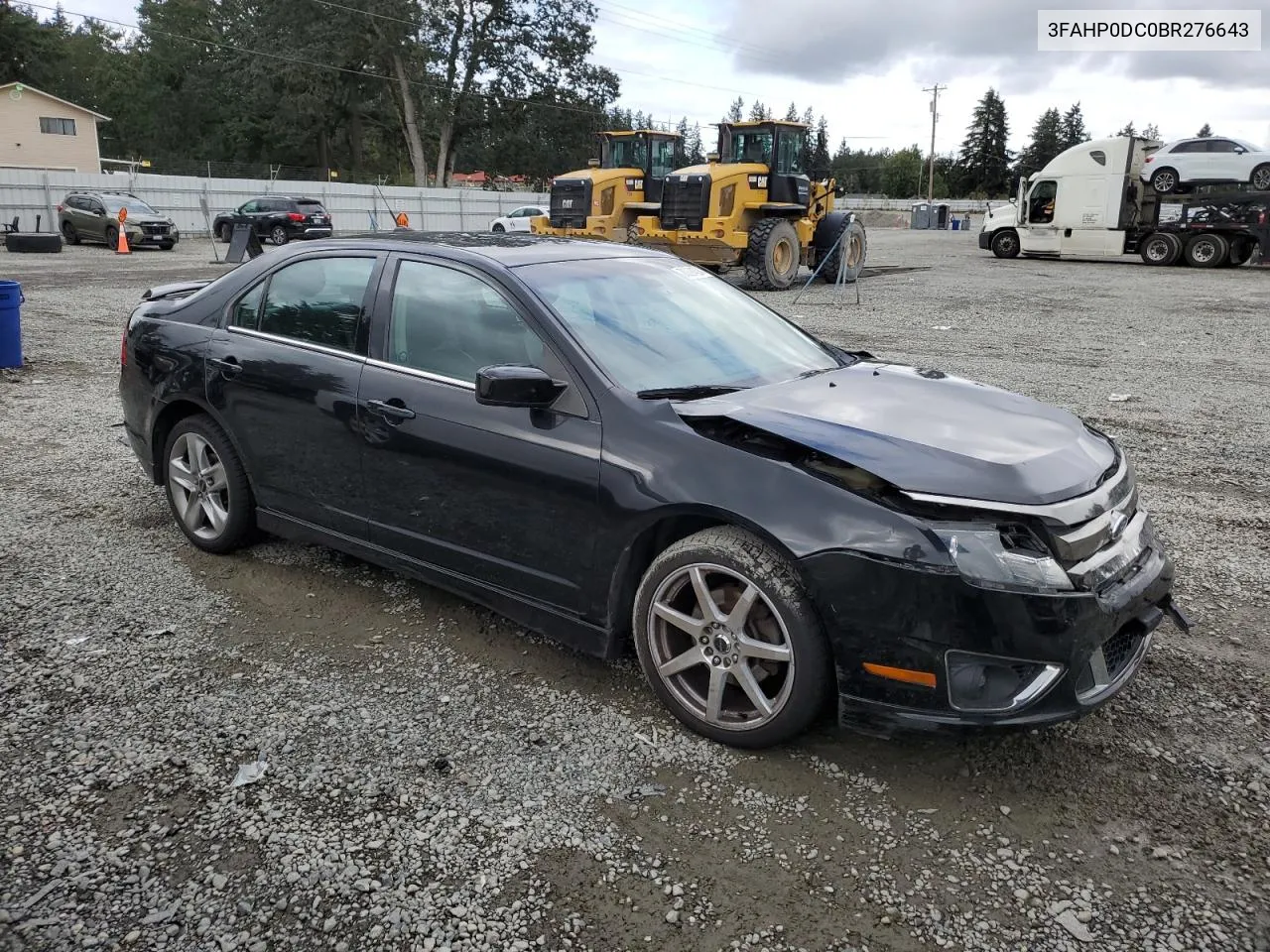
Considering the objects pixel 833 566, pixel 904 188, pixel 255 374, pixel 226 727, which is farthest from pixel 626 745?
pixel 904 188

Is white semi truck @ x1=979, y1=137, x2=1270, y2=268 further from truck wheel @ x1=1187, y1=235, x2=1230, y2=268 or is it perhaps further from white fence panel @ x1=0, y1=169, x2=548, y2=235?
white fence panel @ x1=0, y1=169, x2=548, y2=235

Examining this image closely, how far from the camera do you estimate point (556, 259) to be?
13.0 ft

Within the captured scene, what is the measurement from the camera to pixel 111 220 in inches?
1086

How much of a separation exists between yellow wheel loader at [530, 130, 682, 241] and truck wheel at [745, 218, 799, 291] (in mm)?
Result: 2875

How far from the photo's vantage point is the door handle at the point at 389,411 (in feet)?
12.2

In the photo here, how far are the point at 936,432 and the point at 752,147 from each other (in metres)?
17.5

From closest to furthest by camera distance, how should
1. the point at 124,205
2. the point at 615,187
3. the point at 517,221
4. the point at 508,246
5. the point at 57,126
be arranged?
the point at 508,246 → the point at 615,187 → the point at 124,205 → the point at 517,221 → the point at 57,126

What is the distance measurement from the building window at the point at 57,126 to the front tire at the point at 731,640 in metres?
58.4

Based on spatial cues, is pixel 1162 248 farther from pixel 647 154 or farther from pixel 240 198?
pixel 240 198

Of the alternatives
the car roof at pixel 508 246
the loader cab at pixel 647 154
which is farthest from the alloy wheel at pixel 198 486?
the loader cab at pixel 647 154

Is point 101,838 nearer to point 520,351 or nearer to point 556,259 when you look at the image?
point 520,351

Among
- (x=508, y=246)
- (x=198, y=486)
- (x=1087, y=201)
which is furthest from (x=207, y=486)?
(x=1087, y=201)

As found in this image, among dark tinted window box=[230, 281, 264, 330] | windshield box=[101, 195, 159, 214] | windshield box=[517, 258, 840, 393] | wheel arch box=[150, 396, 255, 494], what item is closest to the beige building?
windshield box=[101, 195, 159, 214]

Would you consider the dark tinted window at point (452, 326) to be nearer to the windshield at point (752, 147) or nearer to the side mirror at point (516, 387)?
the side mirror at point (516, 387)
